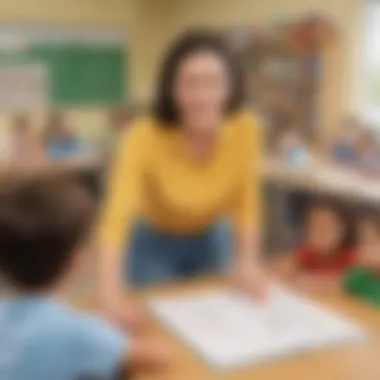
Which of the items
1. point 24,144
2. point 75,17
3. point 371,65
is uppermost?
point 75,17

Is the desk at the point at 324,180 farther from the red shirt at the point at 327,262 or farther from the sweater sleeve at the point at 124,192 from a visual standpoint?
the sweater sleeve at the point at 124,192

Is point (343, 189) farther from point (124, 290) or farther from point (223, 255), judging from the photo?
point (124, 290)

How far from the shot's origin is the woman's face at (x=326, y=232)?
1.38 metres

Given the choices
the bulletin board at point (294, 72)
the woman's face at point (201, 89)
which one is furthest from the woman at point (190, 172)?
the bulletin board at point (294, 72)

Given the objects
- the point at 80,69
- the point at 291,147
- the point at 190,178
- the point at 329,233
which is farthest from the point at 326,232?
the point at 80,69

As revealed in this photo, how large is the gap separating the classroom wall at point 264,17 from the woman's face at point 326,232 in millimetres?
1348

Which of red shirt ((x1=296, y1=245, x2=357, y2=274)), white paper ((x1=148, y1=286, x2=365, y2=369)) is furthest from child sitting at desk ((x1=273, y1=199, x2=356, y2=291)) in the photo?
white paper ((x1=148, y1=286, x2=365, y2=369))

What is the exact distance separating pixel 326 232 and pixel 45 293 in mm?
721

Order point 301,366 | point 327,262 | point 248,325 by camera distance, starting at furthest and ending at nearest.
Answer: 1. point 327,262
2. point 248,325
3. point 301,366

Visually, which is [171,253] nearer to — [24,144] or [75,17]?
[24,144]

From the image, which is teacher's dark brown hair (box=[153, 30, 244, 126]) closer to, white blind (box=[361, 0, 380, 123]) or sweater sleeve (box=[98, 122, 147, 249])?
sweater sleeve (box=[98, 122, 147, 249])

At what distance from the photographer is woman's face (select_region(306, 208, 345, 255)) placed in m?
1.38

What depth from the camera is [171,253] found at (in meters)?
1.55

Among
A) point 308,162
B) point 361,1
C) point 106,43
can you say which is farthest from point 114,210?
point 106,43
